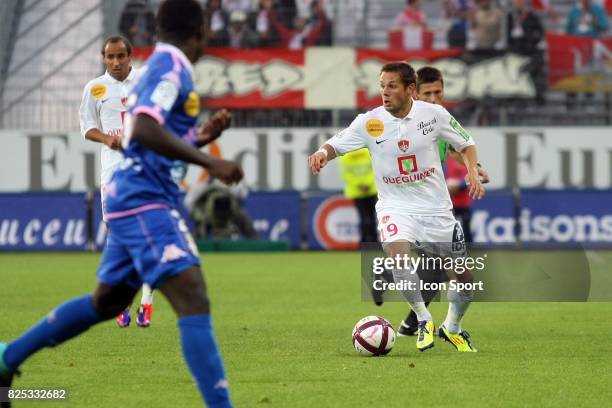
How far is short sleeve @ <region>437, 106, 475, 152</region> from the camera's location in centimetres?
973

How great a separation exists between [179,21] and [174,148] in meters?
0.69

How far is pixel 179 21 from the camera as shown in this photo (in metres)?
6.01

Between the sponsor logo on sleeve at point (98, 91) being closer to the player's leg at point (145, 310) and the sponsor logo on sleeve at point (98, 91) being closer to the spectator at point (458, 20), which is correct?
the player's leg at point (145, 310)

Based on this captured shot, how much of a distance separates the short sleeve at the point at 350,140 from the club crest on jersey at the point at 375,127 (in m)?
0.06

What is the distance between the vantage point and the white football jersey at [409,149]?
9.71m

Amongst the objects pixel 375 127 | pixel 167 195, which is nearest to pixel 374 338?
pixel 375 127

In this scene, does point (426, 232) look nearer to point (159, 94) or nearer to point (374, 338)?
point (374, 338)

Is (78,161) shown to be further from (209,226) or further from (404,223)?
(404,223)

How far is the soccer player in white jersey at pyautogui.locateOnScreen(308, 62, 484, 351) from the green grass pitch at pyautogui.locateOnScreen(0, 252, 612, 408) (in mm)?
849

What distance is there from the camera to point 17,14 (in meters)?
Result: 24.9

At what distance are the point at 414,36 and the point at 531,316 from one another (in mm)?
13622

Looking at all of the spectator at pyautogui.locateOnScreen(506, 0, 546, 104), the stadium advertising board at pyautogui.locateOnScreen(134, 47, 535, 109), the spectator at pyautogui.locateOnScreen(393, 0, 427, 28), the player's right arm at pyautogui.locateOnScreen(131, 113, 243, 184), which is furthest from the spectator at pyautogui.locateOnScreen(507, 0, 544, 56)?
the player's right arm at pyautogui.locateOnScreen(131, 113, 243, 184)

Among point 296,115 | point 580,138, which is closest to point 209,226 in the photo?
point 296,115

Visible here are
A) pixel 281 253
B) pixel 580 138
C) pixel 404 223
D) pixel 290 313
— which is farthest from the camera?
pixel 580 138
